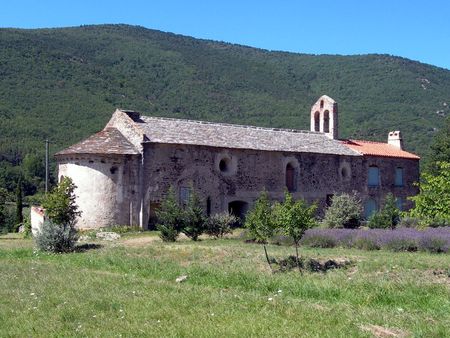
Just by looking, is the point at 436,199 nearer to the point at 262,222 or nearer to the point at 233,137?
the point at 262,222

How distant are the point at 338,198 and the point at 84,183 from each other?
14.0 m

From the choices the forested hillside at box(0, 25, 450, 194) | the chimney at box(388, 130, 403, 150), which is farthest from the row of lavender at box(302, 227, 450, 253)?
the forested hillside at box(0, 25, 450, 194)

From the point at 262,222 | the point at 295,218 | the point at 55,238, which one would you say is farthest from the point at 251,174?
the point at 295,218

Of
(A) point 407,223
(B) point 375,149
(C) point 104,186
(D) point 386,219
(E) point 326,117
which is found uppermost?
(E) point 326,117

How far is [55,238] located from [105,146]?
831 centimetres

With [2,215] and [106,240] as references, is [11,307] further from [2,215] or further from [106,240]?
[2,215]

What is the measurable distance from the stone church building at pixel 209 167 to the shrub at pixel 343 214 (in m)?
3.36

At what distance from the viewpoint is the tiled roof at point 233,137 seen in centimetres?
3209

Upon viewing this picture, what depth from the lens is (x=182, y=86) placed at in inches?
3691

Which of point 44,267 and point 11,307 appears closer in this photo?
point 11,307

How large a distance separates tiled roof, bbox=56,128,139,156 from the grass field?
12432 millimetres

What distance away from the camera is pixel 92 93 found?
8000cm

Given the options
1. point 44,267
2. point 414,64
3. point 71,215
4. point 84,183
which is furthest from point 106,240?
point 414,64

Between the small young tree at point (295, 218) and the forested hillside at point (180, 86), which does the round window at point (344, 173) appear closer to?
the small young tree at point (295, 218)
